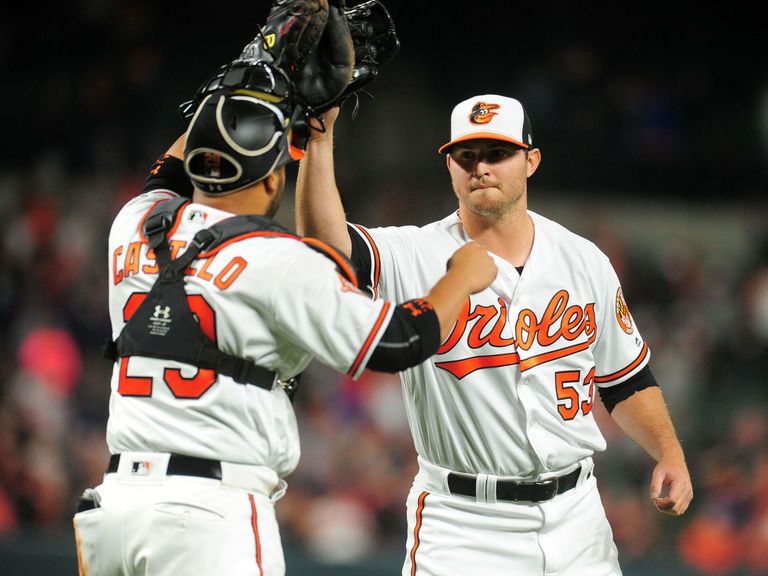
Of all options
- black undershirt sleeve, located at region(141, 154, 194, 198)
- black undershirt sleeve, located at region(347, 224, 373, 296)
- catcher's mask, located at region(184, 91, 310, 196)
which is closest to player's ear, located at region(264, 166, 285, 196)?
catcher's mask, located at region(184, 91, 310, 196)

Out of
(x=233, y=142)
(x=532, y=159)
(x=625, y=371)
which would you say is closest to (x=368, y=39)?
(x=532, y=159)

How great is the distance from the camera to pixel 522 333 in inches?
129

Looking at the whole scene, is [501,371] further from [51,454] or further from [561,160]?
[561,160]

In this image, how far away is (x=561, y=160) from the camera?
32.7 ft

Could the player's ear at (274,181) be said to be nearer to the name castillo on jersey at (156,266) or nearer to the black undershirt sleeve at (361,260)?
the name castillo on jersey at (156,266)

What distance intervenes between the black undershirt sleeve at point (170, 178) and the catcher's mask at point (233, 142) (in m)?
0.38

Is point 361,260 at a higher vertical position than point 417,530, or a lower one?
higher

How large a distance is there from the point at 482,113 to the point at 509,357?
887mm

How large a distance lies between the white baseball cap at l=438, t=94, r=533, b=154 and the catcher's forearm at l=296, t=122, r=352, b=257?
1.48 ft

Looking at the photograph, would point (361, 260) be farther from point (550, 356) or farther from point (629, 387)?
point (629, 387)

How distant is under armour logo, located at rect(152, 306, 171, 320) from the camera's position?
2.39 metres

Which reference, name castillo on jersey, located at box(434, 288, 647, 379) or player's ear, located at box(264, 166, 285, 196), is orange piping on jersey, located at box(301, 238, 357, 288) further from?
name castillo on jersey, located at box(434, 288, 647, 379)

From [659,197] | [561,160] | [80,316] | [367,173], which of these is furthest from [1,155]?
[659,197]

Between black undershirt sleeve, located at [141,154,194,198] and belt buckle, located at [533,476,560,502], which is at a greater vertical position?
black undershirt sleeve, located at [141,154,194,198]
